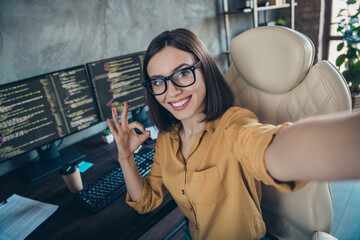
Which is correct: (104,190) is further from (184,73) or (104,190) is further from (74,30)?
(74,30)

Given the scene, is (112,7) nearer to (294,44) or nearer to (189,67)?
(189,67)

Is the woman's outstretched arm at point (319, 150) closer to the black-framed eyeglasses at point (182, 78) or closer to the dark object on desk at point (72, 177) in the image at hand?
the black-framed eyeglasses at point (182, 78)

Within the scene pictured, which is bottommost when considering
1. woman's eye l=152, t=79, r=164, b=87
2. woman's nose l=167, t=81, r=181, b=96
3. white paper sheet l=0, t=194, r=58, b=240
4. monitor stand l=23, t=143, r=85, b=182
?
white paper sheet l=0, t=194, r=58, b=240

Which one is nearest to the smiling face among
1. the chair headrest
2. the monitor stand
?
the chair headrest

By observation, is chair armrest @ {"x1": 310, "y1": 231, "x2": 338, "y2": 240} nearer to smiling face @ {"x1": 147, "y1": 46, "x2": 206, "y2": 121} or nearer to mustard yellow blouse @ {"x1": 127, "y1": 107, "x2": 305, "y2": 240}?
mustard yellow blouse @ {"x1": 127, "y1": 107, "x2": 305, "y2": 240}

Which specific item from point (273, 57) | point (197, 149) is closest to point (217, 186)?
point (197, 149)

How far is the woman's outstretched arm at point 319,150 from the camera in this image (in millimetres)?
403

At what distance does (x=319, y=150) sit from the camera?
434 mm

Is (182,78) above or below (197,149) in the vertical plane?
above

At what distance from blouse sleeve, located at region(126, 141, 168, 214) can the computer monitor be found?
25.3 inches

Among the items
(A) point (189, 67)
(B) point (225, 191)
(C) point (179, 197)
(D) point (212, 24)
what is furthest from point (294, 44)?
(D) point (212, 24)

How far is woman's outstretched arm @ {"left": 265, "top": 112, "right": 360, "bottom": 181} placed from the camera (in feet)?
1.32

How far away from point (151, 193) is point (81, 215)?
319 mm

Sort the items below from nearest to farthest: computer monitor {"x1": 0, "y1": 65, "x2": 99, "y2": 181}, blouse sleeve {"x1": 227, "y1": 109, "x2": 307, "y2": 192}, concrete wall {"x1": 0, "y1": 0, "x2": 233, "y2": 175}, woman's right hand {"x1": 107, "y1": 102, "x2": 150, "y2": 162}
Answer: blouse sleeve {"x1": 227, "y1": 109, "x2": 307, "y2": 192} < woman's right hand {"x1": 107, "y1": 102, "x2": 150, "y2": 162} < computer monitor {"x1": 0, "y1": 65, "x2": 99, "y2": 181} < concrete wall {"x1": 0, "y1": 0, "x2": 233, "y2": 175}
